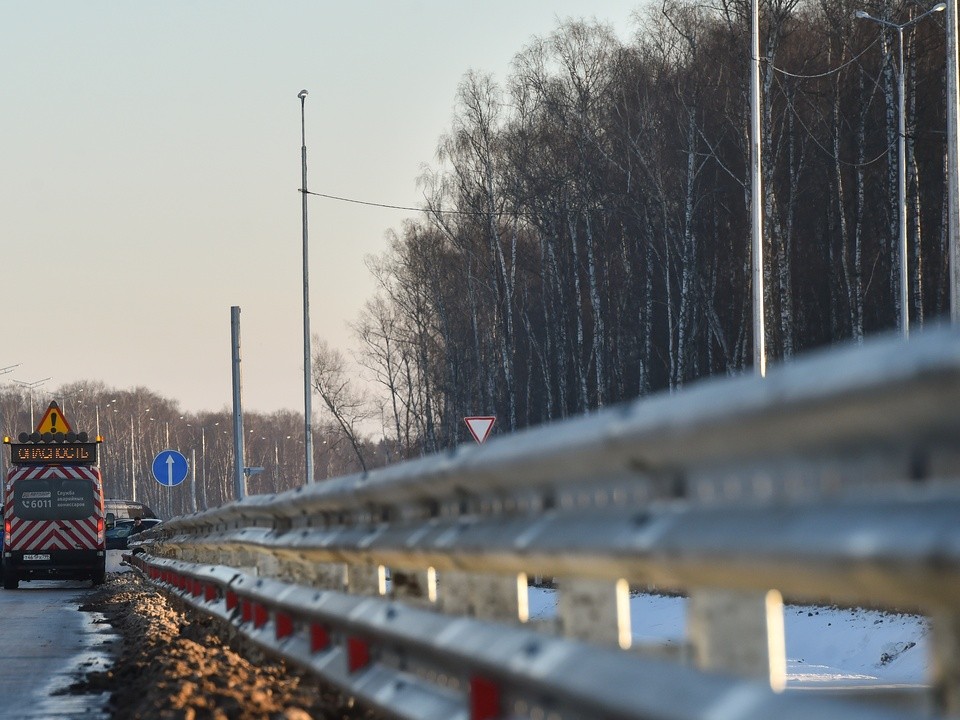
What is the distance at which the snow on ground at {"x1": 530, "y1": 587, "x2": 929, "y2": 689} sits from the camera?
1456 cm

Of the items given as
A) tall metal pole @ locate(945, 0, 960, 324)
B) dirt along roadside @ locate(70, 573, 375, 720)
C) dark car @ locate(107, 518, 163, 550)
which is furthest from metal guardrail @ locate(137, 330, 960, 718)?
dark car @ locate(107, 518, 163, 550)

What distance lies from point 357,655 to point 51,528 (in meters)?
24.9

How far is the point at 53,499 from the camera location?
100 ft

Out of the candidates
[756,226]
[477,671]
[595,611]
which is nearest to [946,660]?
[595,611]

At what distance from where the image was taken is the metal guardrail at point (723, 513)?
2.53 metres

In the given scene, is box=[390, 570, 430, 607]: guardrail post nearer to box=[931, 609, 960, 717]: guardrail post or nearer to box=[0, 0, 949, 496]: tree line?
box=[931, 609, 960, 717]: guardrail post

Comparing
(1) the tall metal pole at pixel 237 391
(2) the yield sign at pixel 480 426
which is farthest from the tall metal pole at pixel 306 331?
(2) the yield sign at pixel 480 426

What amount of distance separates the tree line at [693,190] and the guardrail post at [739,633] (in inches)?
1290

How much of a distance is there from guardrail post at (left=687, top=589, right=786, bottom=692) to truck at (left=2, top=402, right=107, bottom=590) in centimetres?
2732

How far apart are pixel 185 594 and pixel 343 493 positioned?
28.3ft

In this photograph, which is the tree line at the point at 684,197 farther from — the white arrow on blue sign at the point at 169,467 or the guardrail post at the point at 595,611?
the guardrail post at the point at 595,611

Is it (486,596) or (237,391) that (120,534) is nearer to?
(237,391)

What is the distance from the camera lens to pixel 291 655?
7500mm

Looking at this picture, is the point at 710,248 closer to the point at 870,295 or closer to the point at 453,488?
the point at 870,295
